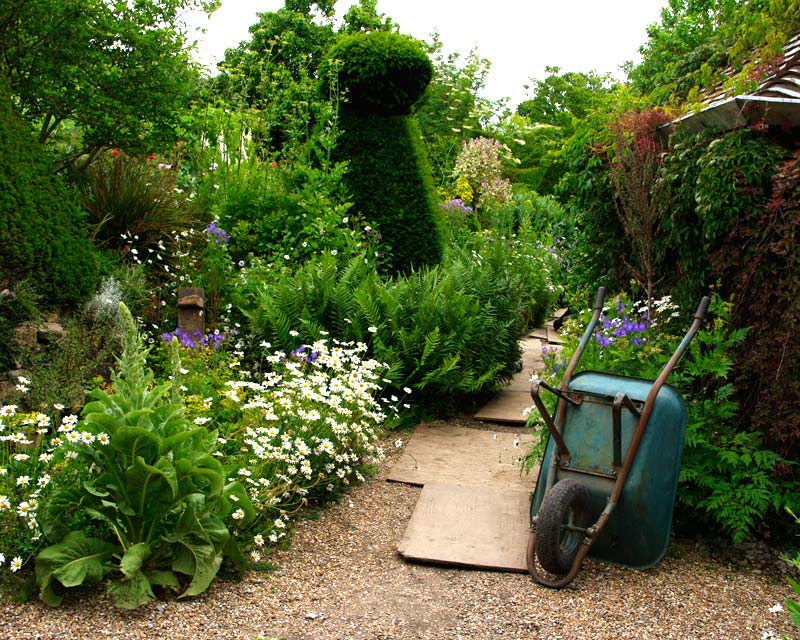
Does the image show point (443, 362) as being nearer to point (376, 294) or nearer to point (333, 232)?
point (376, 294)

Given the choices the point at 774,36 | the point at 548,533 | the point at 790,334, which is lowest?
the point at 548,533

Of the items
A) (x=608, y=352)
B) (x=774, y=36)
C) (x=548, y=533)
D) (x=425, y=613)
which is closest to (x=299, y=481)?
(x=425, y=613)

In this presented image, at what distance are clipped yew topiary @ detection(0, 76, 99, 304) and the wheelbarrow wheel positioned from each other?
3398 mm

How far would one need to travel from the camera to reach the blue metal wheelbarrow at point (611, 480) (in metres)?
3.48

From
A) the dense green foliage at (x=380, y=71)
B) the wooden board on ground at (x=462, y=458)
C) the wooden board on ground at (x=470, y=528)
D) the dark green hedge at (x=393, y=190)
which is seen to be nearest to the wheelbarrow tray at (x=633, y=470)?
the wooden board on ground at (x=470, y=528)

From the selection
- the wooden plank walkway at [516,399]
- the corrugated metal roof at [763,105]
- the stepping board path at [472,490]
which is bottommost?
the wooden plank walkway at [516,399]

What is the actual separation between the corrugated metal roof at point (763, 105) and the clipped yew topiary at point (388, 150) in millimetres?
4145

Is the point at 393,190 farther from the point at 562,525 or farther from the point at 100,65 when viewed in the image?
the point at 562,525

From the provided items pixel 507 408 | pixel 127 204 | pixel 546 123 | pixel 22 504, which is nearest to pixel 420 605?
pixel 22 504

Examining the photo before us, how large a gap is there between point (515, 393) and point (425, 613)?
11.7 ft

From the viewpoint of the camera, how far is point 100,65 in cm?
636

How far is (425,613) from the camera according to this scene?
326 centimetres

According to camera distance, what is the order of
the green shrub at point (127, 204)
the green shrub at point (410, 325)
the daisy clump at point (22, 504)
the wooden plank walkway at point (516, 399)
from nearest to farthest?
the daisy clump at point (22, 504) → the green shrub at point (410, 325) → the wooden plank walkway at point (516, 399) → the green shrub at point (127, 204)

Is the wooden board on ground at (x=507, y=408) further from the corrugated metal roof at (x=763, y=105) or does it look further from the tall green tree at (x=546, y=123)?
the tall green tree at (x=546, y=123)
